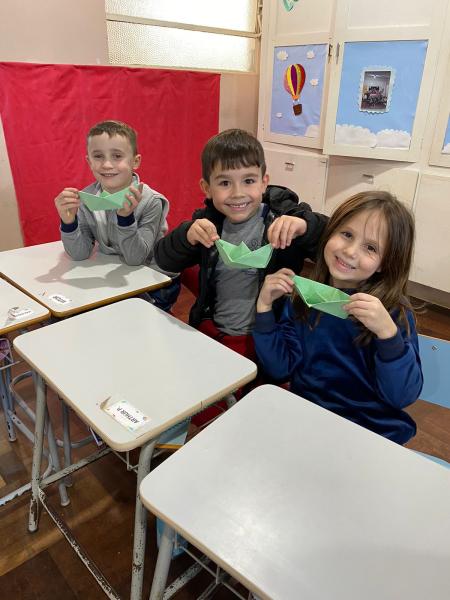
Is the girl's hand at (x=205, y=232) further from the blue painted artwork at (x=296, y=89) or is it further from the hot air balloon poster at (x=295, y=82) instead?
the hot air balloon poster at (x=295, y=82)

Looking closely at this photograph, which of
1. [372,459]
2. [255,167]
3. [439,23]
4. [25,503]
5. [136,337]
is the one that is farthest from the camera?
[439,23]

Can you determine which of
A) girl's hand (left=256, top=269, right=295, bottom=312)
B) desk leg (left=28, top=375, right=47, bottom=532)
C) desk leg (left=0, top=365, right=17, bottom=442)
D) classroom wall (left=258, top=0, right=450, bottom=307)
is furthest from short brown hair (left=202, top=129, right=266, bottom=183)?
classroom wall (left=258, top=0, right=450, bottom=307)

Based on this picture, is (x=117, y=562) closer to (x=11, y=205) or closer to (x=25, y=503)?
(x=25, y=503)

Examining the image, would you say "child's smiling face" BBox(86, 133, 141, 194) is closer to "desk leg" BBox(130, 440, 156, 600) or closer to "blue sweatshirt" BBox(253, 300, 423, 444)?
"blue sweatshirt" BBox(253, 300, 423, 444)

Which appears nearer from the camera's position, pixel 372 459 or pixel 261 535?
pixel 261 535

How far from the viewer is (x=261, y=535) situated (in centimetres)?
71

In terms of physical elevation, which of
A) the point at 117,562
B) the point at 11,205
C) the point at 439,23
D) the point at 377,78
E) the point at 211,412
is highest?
the point at 439,23

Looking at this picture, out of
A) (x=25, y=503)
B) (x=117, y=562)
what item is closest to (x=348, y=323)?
(x=117, y=562)

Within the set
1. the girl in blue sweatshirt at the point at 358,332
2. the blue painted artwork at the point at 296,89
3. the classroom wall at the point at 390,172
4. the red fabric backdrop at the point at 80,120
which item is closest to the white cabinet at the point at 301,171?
the classroom wall at the point at 390,172

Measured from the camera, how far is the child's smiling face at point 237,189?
1486 mm

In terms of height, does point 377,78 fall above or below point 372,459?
above

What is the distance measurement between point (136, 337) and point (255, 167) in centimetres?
70

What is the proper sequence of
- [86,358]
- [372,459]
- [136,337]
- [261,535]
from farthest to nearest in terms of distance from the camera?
[136,337], [86,358], [372,459], [261,535]

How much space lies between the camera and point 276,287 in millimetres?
1220
